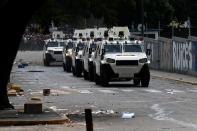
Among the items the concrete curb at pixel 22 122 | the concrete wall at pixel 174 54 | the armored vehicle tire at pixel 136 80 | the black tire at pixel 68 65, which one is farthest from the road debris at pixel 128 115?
the black tire at pixel 68 65

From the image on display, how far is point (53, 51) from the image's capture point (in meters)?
61.7

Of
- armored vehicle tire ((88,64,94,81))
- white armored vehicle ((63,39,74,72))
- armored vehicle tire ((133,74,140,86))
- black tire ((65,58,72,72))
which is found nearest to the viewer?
armored vehicle tire ((133,74,140,86))

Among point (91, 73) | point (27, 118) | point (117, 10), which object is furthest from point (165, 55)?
Result: point (27, 118)

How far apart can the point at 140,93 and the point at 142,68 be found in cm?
422

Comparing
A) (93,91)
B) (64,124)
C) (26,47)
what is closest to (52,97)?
(93,91)

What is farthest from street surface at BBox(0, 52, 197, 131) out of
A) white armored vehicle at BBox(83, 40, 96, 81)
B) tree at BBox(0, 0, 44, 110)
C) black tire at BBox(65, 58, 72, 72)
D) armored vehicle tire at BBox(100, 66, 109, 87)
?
black tire at BBox(65, 58, 72, 72)

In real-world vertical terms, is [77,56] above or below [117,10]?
below

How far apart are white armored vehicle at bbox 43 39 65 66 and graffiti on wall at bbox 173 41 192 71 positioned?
1628 centimetres

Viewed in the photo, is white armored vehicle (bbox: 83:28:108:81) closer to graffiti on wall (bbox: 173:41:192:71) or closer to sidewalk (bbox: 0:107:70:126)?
graffiti on wall (bbox: 173:41:192:71)

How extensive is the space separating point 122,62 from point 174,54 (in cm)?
1592

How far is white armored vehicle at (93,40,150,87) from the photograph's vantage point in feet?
106

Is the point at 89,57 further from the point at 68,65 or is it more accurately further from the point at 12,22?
the point at 12,22

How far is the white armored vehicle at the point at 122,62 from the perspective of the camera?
32344 mm

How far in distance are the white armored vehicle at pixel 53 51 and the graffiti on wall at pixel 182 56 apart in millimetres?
16277
